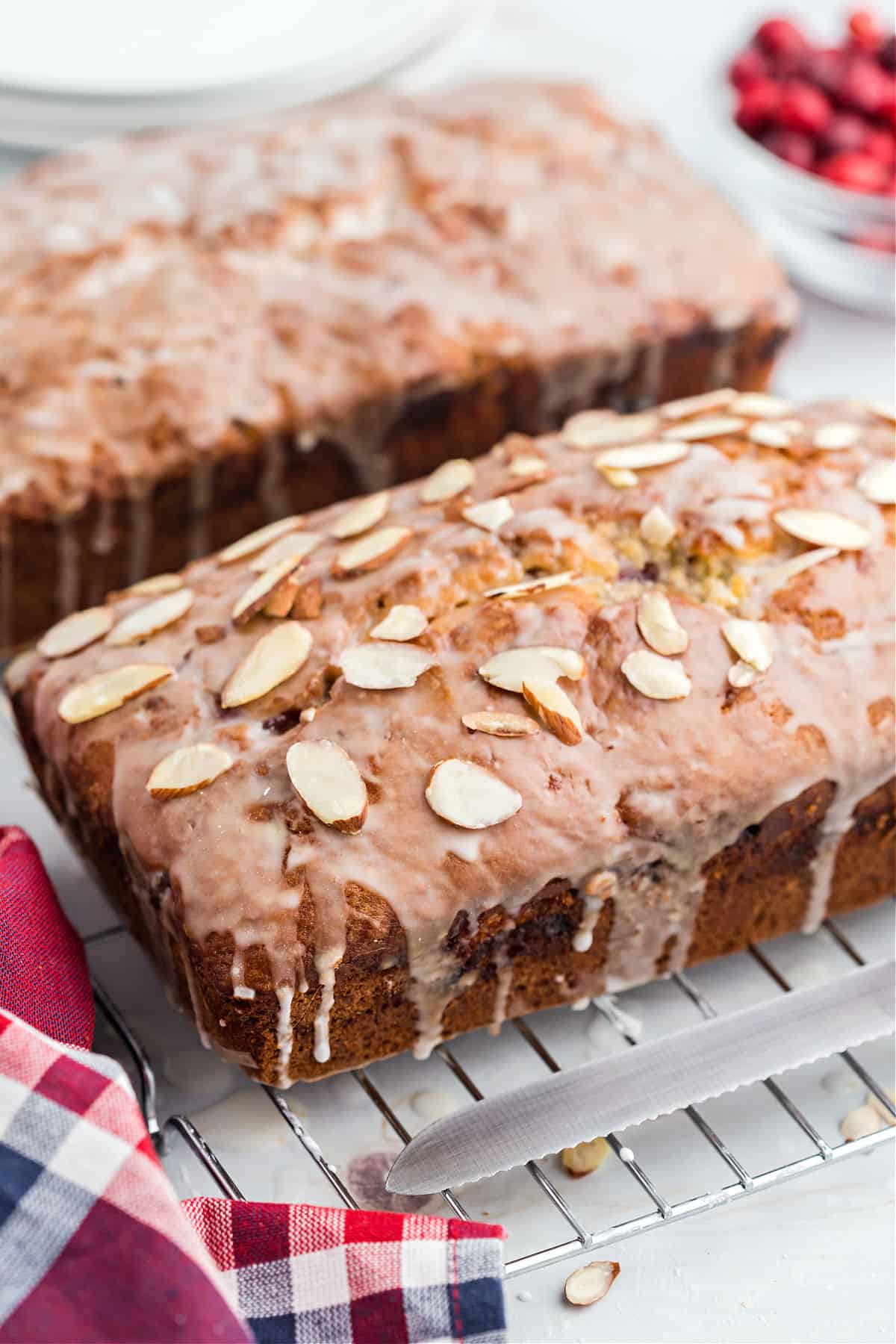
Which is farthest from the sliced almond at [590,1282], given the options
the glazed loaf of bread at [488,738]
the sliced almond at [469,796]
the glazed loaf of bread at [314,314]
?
the glazed loaf of bread at [314,314]

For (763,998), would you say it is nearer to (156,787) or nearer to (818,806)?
(818,806)

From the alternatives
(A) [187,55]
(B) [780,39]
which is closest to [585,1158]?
(B) [780,39]

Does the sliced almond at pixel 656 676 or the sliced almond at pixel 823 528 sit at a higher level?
the sliced almond at pixel 823 528

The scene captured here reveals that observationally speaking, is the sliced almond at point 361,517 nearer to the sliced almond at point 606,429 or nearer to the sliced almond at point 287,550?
the sliced almond at point 287,550

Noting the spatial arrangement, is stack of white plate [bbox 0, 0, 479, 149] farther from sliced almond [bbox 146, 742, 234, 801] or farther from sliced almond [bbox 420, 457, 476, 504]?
sliced almond [bbox 146, 742, 234, 801]

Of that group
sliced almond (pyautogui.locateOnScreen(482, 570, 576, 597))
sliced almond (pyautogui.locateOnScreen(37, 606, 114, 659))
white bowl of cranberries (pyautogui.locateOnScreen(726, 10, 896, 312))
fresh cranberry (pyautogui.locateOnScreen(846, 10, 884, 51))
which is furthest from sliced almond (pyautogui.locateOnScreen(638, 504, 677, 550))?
fresh cranberry (pyautogui.locateOnScreen(846, 10, 884, 51))
